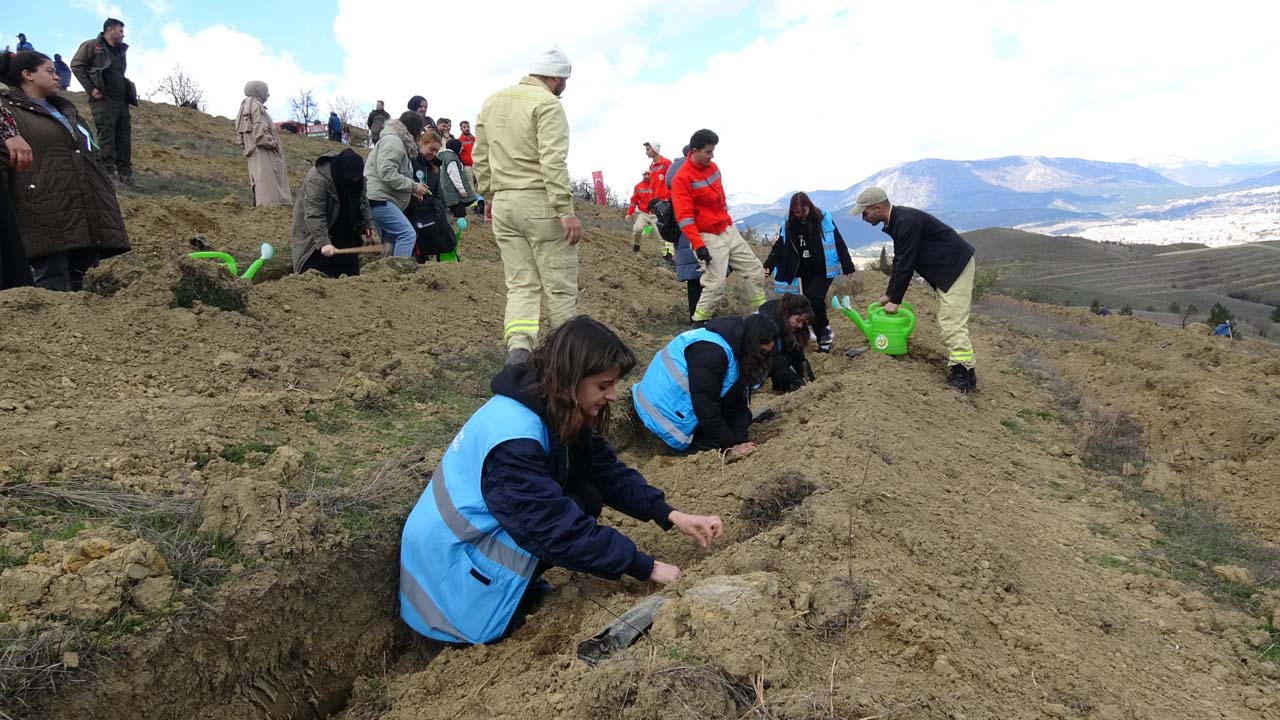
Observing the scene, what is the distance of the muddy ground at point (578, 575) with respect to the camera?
7.52 feet

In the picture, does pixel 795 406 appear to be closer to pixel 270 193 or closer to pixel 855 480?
pixel 855 480

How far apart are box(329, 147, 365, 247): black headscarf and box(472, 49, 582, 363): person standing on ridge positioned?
1633 millimetres

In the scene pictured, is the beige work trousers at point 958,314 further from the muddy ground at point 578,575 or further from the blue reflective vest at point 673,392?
the blue reflective vest at point 673,392

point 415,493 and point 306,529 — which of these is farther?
point 415,493

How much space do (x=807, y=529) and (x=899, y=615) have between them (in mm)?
599

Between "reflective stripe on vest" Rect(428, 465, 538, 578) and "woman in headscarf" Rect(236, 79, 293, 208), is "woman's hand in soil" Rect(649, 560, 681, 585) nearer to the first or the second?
"reflective stripe on vest" Rect(428, 465, 538, 578)

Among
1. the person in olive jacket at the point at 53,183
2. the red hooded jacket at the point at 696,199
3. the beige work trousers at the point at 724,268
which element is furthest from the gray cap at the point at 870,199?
the person in olive jacket at the point at 53,183

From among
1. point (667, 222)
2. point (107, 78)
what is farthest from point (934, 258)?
point (107, 78)

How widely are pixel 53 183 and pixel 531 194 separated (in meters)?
2.94

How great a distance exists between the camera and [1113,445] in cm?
527

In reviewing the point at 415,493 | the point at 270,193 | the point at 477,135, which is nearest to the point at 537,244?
the point at 477,135

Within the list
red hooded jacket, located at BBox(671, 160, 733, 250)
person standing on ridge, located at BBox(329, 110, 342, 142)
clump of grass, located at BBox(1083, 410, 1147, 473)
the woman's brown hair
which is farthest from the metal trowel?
person standing on ridge, located at BBox(329, 110, 342, 142)

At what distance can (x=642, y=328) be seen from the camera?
8320mm

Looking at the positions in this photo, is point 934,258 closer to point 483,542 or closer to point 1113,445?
point 1113,445
